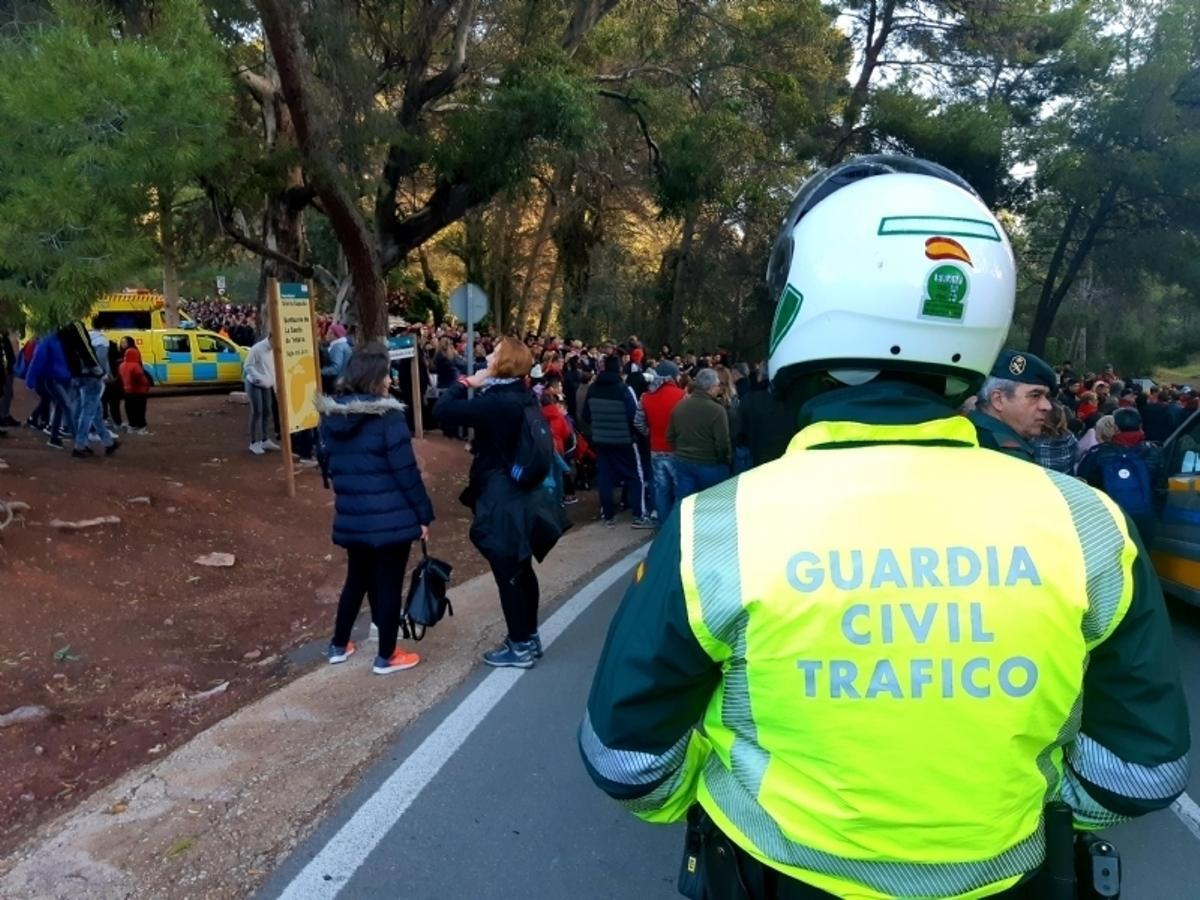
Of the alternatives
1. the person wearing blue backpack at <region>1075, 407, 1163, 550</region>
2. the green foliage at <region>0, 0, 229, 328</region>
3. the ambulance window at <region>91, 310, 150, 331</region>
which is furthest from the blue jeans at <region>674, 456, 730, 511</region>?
the ambulance window at <region>91, 310, 150, 331</region>

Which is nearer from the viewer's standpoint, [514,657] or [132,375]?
[514,657]

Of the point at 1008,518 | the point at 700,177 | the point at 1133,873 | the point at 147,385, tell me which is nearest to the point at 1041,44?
the point at 700,177

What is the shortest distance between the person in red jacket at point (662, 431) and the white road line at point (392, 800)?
434 cm

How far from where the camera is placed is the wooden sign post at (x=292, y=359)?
10445mm

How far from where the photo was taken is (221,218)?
1309cm

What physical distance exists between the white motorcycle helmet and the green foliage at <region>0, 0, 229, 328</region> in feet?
16.8

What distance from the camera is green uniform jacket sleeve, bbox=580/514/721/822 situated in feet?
5.07

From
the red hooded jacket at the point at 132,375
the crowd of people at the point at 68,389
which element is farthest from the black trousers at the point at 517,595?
the red hooded jacket at the point at 132,375

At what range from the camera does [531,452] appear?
17.9 ft

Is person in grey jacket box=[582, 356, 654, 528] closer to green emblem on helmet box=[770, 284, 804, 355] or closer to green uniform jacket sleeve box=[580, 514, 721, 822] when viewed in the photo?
green emblem on helmet box=[770, 284, 804, 355]

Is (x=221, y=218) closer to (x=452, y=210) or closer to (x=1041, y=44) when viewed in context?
(x=452, y=210)

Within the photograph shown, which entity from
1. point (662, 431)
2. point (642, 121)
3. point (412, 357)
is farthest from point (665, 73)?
point (662, 431)

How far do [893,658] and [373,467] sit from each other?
4.25 meters

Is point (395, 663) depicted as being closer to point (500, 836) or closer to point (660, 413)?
point (500, 836)
